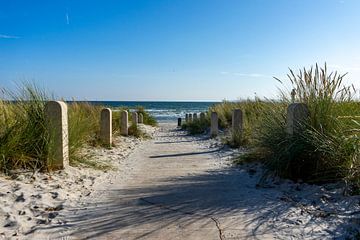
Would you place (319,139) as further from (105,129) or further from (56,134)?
(105,129)

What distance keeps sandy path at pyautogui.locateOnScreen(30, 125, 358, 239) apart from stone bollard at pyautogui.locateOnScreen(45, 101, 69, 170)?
3.21 feet

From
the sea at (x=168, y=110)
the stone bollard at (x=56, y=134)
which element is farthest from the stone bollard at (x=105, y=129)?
the sea at (x=168, y=110)

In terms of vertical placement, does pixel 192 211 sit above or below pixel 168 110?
above

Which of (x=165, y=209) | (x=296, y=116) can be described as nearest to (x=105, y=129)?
(x=296, y=116)

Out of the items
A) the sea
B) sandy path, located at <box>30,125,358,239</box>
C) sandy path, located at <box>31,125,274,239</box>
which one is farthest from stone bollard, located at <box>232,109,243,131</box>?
the sea

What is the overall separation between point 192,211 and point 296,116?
8.41 ft

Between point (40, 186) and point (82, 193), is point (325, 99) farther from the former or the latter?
point (40, 186)

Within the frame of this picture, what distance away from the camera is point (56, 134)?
6.07m

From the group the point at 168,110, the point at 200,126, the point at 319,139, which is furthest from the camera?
the point at 168,110

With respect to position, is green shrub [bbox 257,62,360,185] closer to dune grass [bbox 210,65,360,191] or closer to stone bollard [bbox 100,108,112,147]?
dune grass [bbox 210,65,360,191]

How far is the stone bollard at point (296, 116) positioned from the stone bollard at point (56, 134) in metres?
3.94

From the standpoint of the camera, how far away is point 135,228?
362 centimetres

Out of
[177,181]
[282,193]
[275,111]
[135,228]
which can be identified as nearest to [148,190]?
[177,181]

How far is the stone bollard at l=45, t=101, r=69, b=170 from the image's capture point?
6.01 metres
